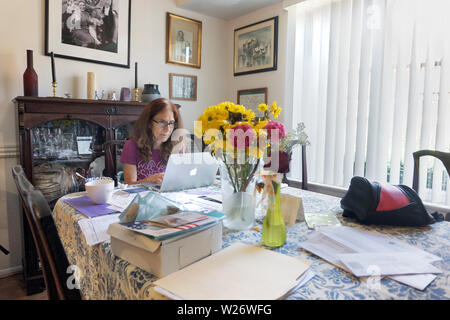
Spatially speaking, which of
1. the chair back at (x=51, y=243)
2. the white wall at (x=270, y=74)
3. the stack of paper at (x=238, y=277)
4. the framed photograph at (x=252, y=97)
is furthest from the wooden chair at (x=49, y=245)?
the framed photograph at (x=252, y=97)

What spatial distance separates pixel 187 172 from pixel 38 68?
1.69m

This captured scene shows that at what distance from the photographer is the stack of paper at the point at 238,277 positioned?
1.97ft

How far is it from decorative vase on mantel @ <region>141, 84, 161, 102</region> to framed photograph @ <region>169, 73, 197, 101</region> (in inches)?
13.9

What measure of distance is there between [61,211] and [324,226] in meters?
1.05

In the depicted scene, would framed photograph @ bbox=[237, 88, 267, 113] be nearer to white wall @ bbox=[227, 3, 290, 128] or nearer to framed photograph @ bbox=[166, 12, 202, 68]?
white wall @ bbox=[227, 3, 290, 128]

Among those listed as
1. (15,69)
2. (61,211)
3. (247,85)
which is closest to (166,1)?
(247,85)

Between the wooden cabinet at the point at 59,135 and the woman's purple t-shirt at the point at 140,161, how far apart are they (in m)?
0.12

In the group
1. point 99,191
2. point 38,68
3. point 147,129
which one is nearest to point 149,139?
point 147,129

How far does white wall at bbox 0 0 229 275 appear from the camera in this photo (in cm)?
221

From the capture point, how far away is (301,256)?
816 mm

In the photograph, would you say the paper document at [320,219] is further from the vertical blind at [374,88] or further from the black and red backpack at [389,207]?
the vertical blind at [374,88]

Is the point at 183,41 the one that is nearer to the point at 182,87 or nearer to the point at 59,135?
the point at 182,87

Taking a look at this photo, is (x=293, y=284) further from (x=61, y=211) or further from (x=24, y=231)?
(x=24, y=231)

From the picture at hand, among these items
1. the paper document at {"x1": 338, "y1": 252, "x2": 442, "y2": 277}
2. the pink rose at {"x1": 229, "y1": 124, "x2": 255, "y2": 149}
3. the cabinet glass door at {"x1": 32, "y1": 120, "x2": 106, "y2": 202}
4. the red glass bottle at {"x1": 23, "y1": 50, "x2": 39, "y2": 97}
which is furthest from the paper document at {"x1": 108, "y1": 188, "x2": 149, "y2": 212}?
the red glass bottle at {"x1": 23, "y1": 50, "x2": 39, "y2": 97}
